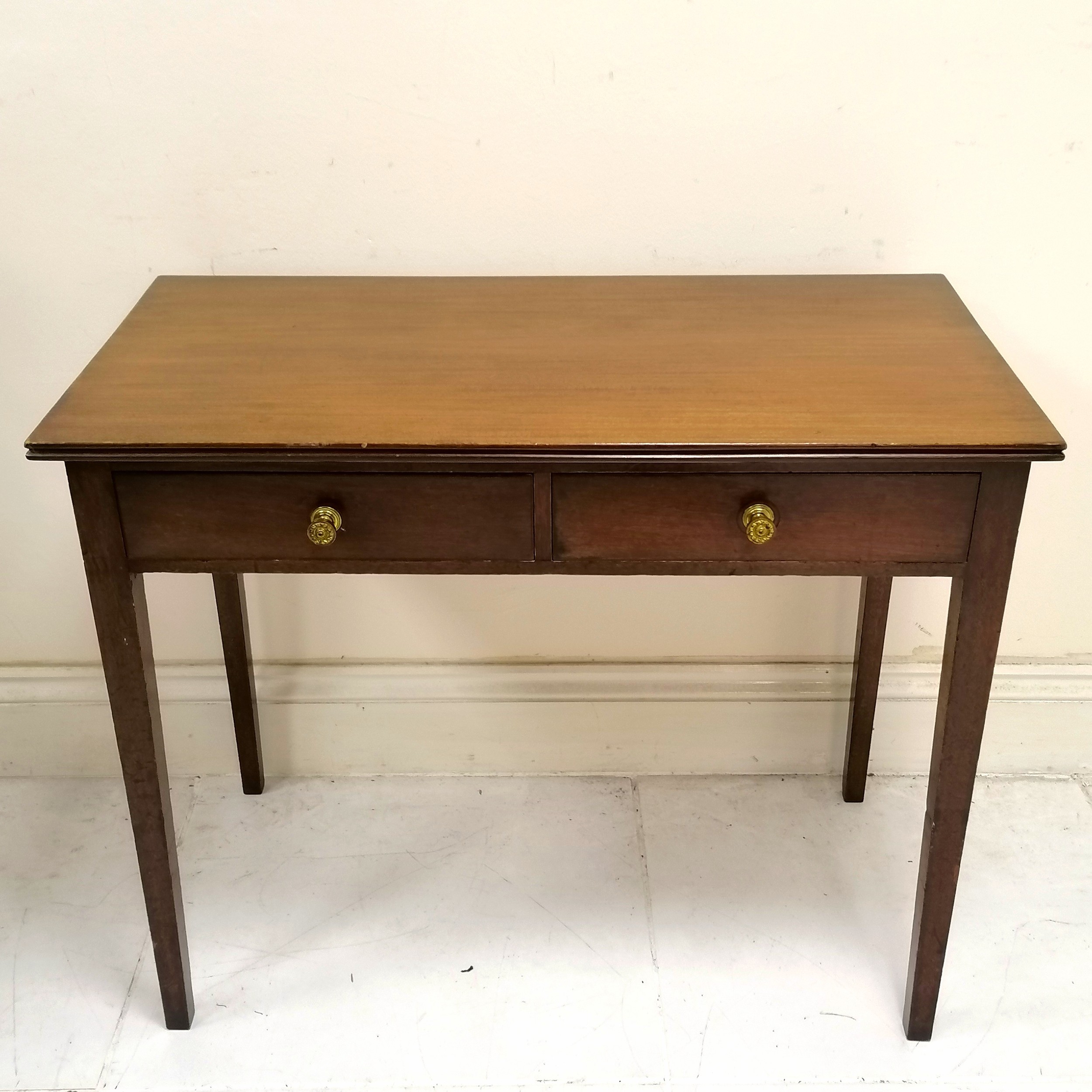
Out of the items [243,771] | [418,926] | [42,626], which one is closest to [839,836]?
[418,926]

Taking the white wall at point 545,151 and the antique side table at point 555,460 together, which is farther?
the white wall at point 545,151

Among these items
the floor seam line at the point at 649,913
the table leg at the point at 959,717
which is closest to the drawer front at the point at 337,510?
the table leg at the point at 959,717

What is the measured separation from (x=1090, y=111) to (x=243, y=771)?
173 cm

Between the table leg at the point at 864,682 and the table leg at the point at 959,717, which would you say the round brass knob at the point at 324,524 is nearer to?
the table leg at the point at 959,717

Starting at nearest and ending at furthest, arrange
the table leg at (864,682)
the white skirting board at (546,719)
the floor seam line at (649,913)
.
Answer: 1. the floor seam line at (649,913)
2. the table leg at (864,682)
3. the white skirting board at (546,719)

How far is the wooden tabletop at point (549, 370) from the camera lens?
132 centimetres

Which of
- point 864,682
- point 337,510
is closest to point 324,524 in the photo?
point 337,510

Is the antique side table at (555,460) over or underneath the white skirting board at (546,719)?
over

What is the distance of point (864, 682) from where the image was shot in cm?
207

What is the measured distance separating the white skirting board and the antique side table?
586mm

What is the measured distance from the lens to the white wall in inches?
67.9

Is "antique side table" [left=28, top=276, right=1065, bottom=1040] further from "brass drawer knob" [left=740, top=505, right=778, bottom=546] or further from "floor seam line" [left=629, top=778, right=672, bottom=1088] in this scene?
"floor seam line" [left=629, top=778, right=672, bottom=1088]

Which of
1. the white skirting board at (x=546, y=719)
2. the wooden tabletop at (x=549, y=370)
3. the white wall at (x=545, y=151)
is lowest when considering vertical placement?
the white skirting board at (x=546, y=719)

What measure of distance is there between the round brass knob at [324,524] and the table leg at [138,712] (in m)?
0.23
